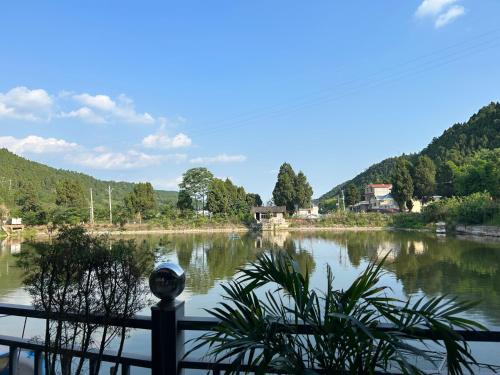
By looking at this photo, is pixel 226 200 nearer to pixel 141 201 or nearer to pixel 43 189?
pixel 141 201

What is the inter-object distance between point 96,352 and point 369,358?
47.6 inches

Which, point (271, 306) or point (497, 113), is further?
point (497, 113)

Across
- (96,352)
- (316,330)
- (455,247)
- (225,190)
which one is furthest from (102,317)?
(225,190)

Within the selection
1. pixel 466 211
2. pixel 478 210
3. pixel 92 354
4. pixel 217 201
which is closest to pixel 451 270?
pixel 92 354

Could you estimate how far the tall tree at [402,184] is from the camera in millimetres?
36000

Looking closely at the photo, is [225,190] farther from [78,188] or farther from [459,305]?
[459,305]

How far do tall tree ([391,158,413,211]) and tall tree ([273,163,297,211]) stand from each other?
936cm

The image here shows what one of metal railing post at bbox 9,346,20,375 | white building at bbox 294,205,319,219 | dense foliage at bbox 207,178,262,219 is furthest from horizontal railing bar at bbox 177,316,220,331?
white building at bbox 294,205,319,219

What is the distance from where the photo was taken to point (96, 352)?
175 centimetres

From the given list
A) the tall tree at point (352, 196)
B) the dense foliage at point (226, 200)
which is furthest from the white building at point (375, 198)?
the dense foliage at point (226, 200)

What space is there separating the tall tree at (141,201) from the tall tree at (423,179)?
25167 mm

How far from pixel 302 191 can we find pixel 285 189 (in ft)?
5.88

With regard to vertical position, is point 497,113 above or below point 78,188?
above

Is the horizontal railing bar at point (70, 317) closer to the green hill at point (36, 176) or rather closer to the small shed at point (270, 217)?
the small shed at point (270, 217)
